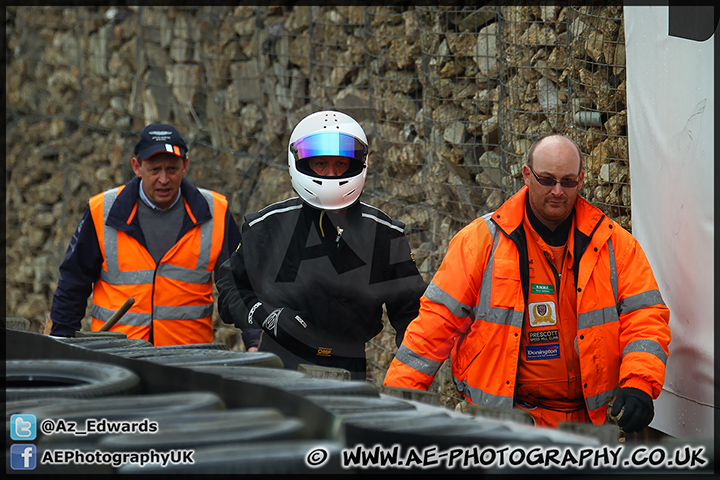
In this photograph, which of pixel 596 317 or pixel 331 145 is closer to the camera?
pixel 596 317

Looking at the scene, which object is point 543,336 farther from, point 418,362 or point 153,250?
point 153,250

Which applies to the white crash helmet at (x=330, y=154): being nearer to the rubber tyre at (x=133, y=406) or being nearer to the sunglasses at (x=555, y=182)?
the sunglasses at (x=555, y=182)

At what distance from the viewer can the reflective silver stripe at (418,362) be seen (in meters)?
3.38

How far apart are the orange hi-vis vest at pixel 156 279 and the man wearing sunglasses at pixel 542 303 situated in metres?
1.56

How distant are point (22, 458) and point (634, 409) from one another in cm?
212

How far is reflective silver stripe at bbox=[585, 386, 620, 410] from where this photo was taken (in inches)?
129

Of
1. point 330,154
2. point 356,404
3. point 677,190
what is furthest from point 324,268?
point 356,404

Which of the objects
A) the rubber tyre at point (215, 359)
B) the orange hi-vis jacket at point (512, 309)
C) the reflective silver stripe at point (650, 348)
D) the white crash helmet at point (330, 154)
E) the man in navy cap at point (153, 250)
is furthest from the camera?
the man in navy cap at point (153, 250)

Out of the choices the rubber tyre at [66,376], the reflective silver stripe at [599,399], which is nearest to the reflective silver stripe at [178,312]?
the reflective silver stripe at [599,399]

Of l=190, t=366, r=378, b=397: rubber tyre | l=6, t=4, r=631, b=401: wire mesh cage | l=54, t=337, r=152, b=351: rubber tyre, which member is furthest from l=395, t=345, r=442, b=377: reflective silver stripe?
l=6, t=4, r=631, b=401: wire mesh cage

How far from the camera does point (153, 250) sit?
15.1 feet

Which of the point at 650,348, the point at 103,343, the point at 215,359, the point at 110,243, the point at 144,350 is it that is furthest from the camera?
the point at 110,243

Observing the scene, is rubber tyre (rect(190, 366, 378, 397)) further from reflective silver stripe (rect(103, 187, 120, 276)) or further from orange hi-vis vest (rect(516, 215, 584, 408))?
reflective silver stripe (rect(103, 187, 120, 276))

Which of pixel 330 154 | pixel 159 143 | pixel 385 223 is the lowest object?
pixel 385 223
